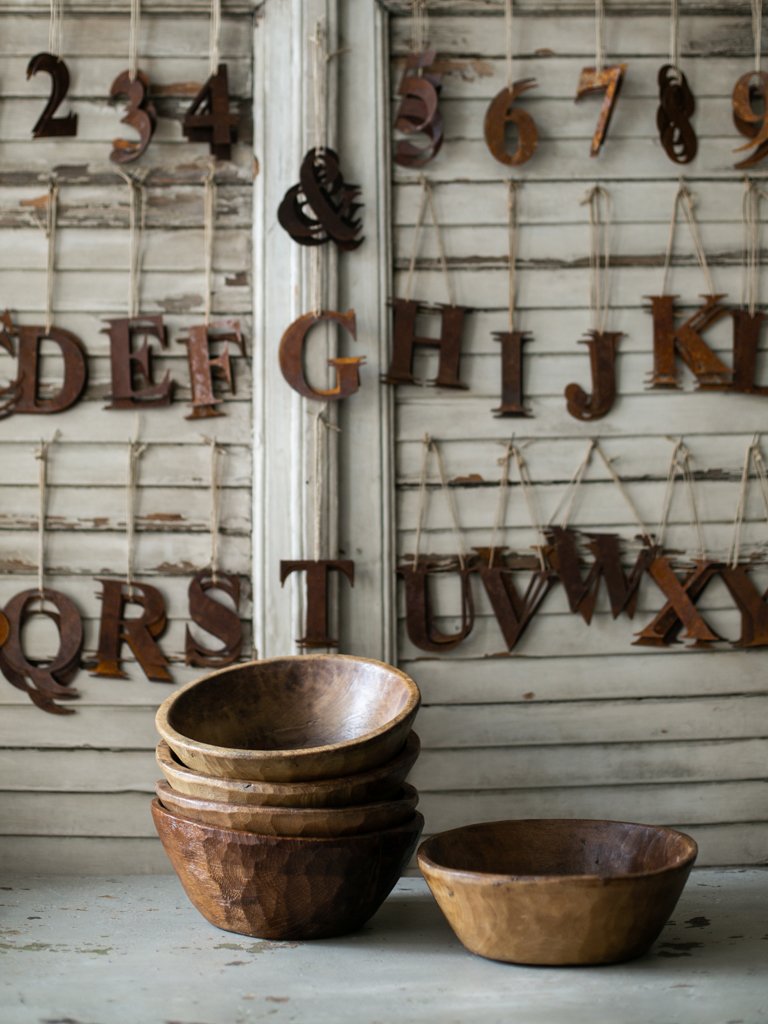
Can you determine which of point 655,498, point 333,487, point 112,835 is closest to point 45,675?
point 112,835

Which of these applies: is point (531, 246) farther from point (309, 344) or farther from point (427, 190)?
point (309, 344)

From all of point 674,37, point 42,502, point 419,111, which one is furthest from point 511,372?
point 42,502

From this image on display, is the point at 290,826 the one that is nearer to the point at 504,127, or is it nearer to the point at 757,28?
the point at 504,127

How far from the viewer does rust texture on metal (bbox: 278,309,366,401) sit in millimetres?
2355

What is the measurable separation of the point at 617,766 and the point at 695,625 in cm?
36

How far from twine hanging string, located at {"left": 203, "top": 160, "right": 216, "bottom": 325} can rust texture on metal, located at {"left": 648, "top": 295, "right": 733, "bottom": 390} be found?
100 centimetres

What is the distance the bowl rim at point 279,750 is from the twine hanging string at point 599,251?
3.16 feet

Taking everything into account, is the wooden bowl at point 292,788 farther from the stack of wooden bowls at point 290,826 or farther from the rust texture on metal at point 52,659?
the rust texture on metal at point 52,659

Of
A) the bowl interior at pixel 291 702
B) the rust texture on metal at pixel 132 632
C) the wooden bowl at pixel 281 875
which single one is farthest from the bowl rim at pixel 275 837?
the rust texture on metal at pixel 132 632

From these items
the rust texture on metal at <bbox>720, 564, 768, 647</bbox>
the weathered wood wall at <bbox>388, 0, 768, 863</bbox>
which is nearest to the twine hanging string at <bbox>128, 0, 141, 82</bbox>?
the weathered wood wall at <bbox>388, 0, 768, 863</bbox>

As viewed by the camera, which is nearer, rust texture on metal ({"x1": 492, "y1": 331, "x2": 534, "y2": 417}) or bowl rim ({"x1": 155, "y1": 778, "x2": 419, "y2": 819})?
bowl rim ({"x1": 155, "y1": 778, "x2": 419, "y2": 819})

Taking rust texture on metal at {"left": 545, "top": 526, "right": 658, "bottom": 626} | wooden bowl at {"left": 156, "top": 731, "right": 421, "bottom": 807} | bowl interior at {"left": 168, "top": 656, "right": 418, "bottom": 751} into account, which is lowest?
wooden bowl at {"left": 156, "top": 731, "right": 421, "bottom": 807}

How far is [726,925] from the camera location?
196 centimetres

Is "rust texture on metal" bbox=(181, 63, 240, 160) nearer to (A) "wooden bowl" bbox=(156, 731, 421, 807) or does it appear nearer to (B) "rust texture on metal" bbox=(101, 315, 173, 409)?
(B) "rust texture on metal" bbox=(101, 315, 173, 409)
